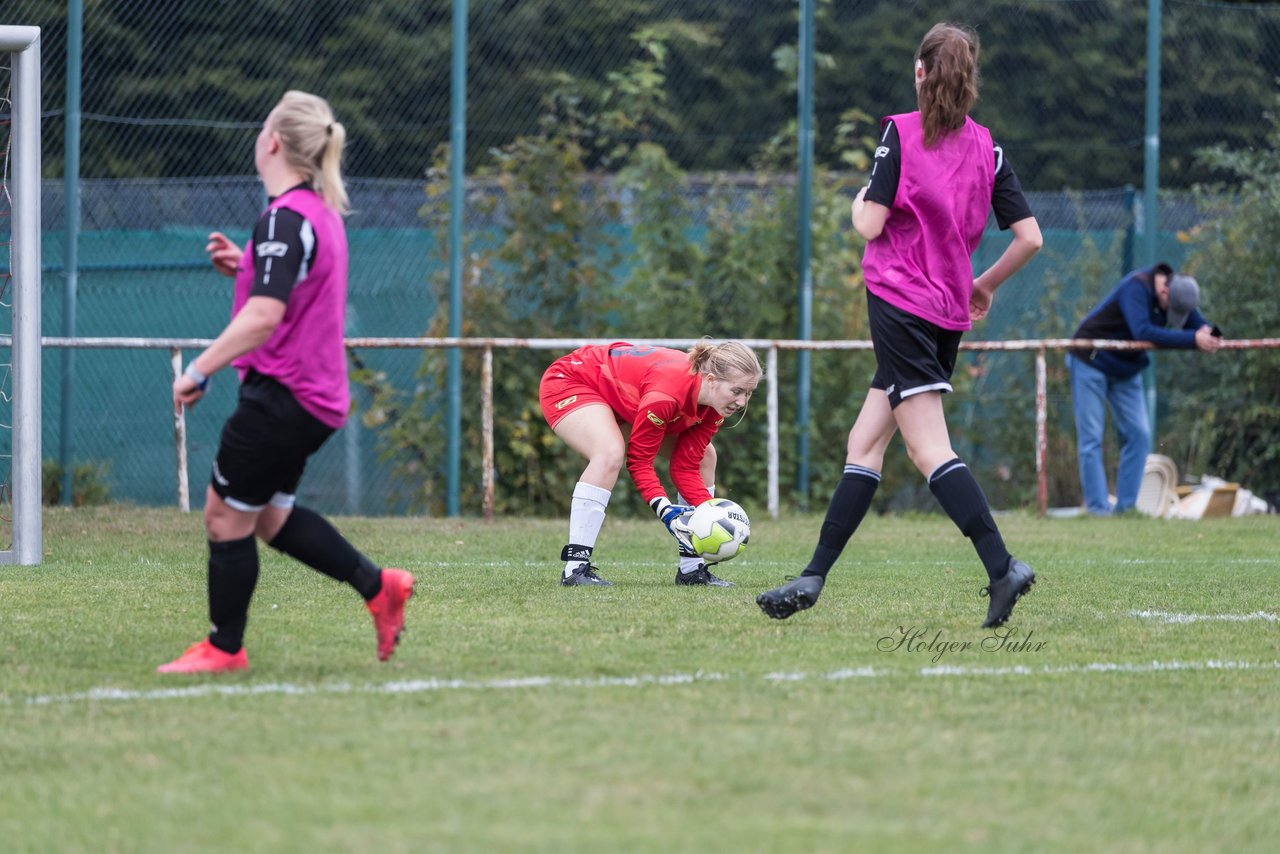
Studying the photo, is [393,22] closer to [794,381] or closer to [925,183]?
[794,381]

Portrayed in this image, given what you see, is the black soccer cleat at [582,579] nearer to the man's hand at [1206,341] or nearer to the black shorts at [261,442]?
the black shorts at [261,442]

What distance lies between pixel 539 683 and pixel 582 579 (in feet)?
Answer: 7.93

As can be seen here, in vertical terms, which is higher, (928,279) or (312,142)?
(312,142)

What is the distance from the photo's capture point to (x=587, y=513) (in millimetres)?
6871

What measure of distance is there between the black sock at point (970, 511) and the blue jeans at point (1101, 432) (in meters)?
6.41

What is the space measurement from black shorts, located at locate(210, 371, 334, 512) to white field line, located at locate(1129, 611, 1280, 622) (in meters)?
2.94

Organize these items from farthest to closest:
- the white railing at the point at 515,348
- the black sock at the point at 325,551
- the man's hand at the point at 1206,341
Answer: the man's hand at the point at 1206,341
the white railing at the point at 515,348
the black sock at the point at 325,551

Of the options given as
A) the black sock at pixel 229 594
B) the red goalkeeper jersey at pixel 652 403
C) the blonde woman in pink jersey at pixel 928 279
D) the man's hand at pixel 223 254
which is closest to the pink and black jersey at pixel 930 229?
the blonde woman in pink jersey at pixel 928 279

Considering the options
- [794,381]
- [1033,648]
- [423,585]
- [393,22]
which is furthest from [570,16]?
[1033,648]

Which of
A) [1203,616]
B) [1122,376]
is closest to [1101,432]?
[1122,376]

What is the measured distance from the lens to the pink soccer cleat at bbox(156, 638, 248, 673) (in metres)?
4.46

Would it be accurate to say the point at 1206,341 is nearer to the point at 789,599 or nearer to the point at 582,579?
the point at 582,579

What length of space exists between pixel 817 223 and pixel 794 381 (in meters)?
1.31

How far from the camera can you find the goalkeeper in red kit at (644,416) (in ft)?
22.1
